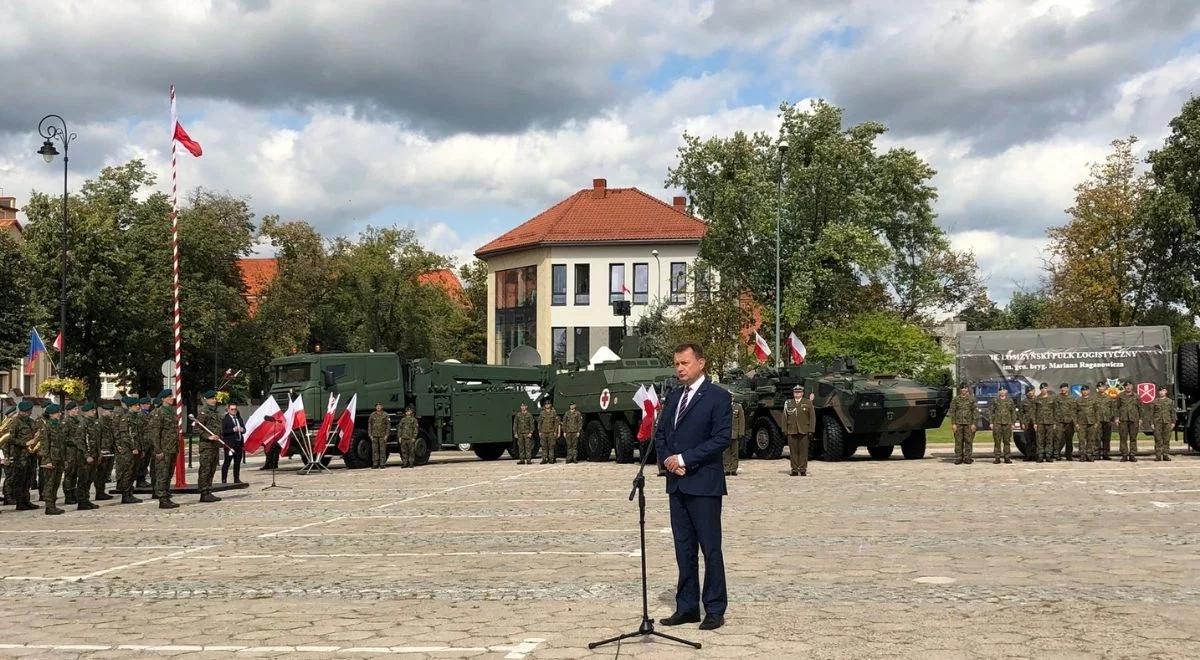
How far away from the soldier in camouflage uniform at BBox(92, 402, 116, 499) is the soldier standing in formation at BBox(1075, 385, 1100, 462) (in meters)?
18.8

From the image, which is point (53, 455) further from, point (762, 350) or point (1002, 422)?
point (762, 350)

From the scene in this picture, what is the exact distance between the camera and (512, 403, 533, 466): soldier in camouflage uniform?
32.1 m

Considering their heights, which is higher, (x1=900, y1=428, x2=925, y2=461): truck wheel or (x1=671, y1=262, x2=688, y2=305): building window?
(x1=671, y1=262, x2=688, y2=305): building window

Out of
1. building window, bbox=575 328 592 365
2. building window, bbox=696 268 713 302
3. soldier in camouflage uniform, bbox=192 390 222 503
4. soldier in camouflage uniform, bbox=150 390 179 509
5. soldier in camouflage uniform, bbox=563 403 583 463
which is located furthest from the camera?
building window, bbox=575 328 592 365

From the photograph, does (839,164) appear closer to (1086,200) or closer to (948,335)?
(1086,200)

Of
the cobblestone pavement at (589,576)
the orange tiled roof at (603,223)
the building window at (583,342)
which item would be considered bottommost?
the cobblestone pavement at (589,576)

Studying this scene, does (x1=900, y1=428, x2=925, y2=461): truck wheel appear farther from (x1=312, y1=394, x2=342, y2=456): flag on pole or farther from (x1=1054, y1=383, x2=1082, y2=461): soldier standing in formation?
(x1=312, y1=394, x2=342, y2=456): flag on pole

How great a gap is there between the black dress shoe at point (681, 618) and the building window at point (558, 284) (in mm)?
62761

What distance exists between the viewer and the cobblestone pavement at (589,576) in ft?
Result: 25.5

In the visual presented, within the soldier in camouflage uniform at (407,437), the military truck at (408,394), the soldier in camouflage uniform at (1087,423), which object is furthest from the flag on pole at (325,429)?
the soldier in camouflage uniform at (1087,423)

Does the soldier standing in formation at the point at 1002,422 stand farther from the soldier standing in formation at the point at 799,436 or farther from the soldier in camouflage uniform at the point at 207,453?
the soldier in camouflage uniform at the point at 207,453

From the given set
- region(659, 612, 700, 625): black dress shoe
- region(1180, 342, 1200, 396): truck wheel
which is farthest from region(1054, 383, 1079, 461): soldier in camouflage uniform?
region(659, 612, 700, 625): black dress shoe

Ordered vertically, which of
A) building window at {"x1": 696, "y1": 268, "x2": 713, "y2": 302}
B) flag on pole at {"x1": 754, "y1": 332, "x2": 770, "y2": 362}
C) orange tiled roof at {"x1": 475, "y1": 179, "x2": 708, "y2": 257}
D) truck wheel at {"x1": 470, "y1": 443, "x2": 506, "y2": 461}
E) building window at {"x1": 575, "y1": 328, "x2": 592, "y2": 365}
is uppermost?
orange tiled roof at {"x1": 475, "y1": 179, "x2": 708, "y2": 257}

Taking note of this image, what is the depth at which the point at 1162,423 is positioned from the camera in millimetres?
28266
